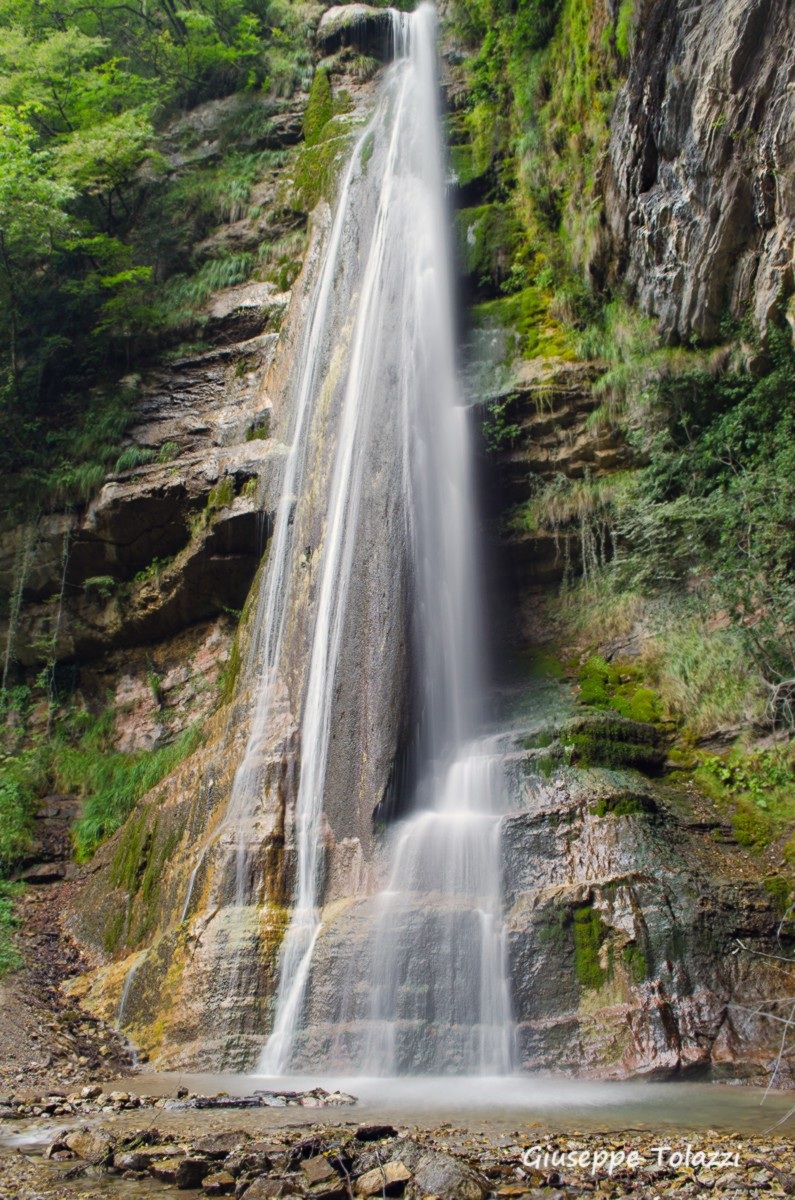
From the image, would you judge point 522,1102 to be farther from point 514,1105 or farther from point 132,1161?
point 132,1161

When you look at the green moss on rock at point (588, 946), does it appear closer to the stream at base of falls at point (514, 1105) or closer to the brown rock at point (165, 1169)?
the stream at base of falls at point (514, 1105)

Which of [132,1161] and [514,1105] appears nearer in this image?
[132,1161]

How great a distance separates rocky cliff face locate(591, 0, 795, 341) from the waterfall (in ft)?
11.9

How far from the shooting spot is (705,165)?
10.8m

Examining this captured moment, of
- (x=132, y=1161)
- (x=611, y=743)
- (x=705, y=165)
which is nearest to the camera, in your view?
(x=132, y=1161)

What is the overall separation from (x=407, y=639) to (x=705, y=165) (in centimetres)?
702

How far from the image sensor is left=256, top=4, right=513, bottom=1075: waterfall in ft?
25.9

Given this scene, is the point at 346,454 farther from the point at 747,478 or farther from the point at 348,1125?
the point at 348,1125

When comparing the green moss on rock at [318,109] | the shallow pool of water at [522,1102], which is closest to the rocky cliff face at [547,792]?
the shallow pool of water at [522,1102]

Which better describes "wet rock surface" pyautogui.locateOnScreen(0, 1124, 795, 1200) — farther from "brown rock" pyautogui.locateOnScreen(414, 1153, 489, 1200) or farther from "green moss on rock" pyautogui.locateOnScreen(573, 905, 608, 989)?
"green moss on rock" pyautogui.locateOnScreen(573, 905, 608, 989)

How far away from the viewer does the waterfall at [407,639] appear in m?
7.91

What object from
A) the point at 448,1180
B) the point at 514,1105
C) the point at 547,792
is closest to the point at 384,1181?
the point at 448,1180

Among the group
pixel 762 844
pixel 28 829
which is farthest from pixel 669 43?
pixel 28 829

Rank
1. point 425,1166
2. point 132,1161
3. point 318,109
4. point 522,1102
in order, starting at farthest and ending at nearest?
point 318,109
point 522,1102
point 132,1161
point 425,1166
